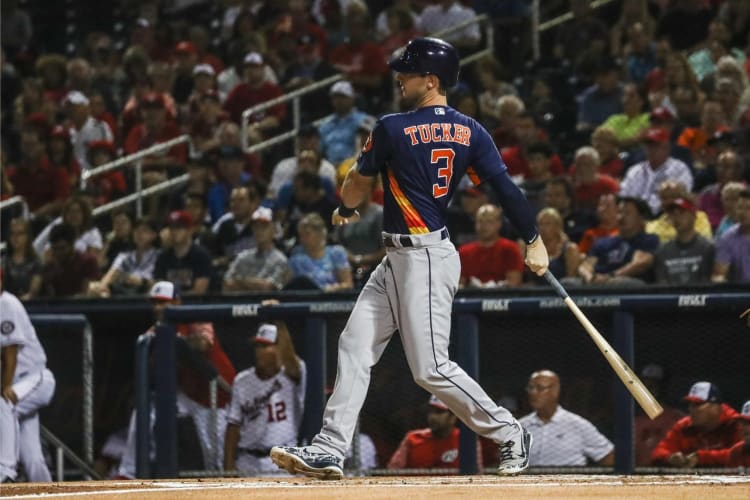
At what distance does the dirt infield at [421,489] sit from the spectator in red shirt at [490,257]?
3233 mm

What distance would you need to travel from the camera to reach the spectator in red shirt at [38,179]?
1369 cm

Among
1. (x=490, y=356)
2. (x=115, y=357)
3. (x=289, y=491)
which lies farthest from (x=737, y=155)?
(x=289, y=491)

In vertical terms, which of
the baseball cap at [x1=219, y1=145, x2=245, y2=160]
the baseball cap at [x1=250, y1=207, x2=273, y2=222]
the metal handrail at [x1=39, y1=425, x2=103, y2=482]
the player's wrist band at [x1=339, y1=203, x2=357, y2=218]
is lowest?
the metal handrail at [x1=39, y1=425, x2=103, y2=482]

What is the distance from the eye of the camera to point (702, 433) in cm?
845

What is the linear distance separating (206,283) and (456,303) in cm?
252

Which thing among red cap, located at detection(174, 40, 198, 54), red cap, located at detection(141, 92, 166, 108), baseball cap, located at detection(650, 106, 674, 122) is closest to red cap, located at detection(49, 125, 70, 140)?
red cap, located at detection(141, 92, 166, 108)

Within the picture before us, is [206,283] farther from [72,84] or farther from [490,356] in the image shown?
[72,84]

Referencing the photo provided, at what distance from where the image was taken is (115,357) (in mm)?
10258

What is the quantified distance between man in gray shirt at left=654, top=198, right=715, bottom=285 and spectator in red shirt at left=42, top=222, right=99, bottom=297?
4229 millimetres

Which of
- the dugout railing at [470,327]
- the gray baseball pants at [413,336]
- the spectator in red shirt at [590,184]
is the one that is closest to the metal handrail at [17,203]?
the dugout railing at [470,327]

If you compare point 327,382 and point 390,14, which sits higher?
point 390,14

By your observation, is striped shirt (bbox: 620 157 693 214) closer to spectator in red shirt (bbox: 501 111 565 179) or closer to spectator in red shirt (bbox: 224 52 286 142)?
spectator in red shirt (bbox: 501 111 565 179)

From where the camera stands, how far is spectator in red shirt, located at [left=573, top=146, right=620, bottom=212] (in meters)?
11.0

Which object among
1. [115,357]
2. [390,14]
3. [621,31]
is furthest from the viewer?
[390,14]
